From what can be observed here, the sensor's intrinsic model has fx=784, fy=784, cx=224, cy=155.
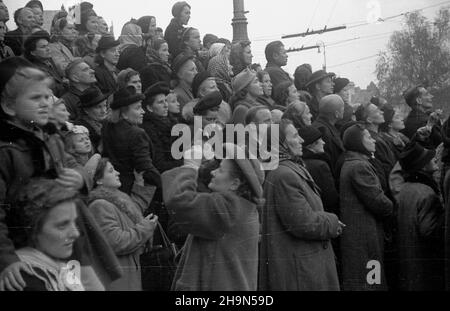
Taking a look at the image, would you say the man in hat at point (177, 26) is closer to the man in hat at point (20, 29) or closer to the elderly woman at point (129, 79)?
the elderly woman at point (129, 79)

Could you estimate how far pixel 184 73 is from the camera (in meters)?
5.39

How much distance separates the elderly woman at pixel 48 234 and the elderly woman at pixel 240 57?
2531 millimetres

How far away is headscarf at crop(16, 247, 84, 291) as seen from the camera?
3219 mm

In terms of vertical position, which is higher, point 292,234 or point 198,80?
point 198,80

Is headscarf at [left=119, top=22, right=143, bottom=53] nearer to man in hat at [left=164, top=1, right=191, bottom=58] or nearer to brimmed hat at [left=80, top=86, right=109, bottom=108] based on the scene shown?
man in hat at [left=164, top=1, right=191, bottom=58]

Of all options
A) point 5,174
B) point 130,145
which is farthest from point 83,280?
point 130,145

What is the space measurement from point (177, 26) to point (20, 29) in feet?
4.44

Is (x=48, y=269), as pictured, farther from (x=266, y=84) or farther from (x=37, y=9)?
(x=266, y=84)

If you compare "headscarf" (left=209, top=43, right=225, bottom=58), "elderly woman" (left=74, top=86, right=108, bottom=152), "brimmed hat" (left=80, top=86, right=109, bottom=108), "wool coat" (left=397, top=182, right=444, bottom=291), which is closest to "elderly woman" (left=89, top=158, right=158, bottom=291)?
"elderly woman" (left=74, top=86, right=108, bottom=152)

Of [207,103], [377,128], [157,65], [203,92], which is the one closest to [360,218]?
[377,128]

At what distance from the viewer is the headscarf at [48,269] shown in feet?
10.6

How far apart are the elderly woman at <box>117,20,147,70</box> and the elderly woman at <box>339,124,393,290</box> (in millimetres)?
1701
